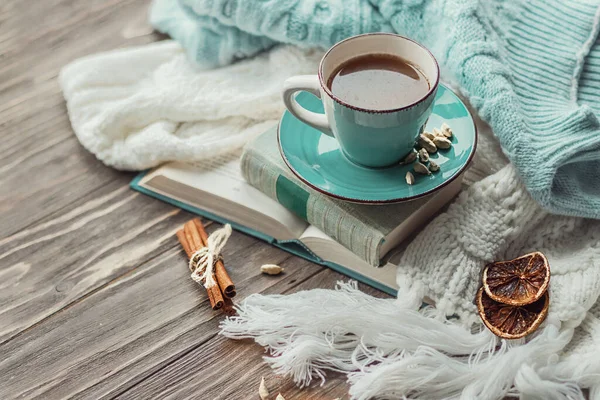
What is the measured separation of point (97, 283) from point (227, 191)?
22 cm

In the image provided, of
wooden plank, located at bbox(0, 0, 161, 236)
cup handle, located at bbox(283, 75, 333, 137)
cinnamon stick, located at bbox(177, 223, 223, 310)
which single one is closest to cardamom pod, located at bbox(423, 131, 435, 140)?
cup handle, located at bbox(283, 75, 333, 137)

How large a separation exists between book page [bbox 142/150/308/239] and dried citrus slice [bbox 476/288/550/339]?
267mm

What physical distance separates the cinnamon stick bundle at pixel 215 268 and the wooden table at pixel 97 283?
0.02 meters

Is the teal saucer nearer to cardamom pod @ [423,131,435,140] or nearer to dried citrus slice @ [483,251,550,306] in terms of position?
cardamom pod @ [423,131,435,140]

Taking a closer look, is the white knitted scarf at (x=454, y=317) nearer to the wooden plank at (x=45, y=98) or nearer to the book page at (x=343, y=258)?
the book page at (x=343, y=258)

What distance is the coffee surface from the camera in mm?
830

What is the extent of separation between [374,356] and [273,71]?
1.64 feet

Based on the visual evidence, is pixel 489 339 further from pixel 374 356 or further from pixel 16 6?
pixel 16 6

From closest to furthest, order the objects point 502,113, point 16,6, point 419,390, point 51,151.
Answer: point 419,390 → point 502,113 → point 51,151 → point 16,6

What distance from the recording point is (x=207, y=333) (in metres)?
0.86

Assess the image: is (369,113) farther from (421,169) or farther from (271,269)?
(271,269)

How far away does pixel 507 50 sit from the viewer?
981 mm

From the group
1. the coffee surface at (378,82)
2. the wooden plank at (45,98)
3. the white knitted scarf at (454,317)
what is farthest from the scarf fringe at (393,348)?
the wooden plank at (45,98)

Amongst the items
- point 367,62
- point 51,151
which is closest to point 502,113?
point 367,62
